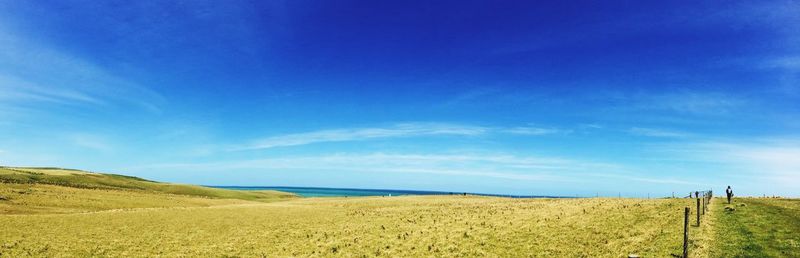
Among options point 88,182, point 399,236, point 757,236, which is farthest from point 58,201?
point 757,236

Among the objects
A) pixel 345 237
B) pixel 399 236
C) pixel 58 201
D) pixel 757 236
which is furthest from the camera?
pixel 58 201

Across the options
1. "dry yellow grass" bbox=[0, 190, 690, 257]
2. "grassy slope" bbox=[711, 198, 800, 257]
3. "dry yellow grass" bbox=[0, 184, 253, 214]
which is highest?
"grassy slope" bbox=[711, 198, 800, 257]

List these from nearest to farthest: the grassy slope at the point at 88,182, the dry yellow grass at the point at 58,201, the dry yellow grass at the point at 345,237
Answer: the dry yellow grass at the point at 345,237
the dry yellow grass at the point at 58,201
the grassy slope at the point at 88,182

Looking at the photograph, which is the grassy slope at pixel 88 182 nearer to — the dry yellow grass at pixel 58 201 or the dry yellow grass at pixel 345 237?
the dry yellow grass at pixel 58 201

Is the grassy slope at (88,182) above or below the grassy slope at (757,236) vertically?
below

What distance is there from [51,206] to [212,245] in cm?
4272

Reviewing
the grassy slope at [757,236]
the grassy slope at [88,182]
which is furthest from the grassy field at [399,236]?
the grassy slope at [88,182]

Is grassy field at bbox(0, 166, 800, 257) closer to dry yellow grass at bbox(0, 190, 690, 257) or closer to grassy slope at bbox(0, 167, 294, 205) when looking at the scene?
dry yellow grass at bbox(0, 190, 690, 257)

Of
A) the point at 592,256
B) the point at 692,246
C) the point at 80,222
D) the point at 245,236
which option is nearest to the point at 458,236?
the point at 592,256

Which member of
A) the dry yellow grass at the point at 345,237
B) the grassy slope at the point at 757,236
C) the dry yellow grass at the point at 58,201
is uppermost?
the grassy slope at the point at 757,236

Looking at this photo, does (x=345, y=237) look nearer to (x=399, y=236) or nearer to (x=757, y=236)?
(x=399, y=236)

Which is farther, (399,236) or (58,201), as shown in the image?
(58,201)

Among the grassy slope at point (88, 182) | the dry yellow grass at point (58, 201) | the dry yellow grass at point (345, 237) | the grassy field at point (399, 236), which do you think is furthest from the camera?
the grassy slope at point (88, 182)

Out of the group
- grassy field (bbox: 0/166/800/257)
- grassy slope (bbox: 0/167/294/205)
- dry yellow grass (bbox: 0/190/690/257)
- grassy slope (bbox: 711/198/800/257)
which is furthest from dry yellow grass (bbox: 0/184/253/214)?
grassy slope (bbox: 711/198/800/257)
